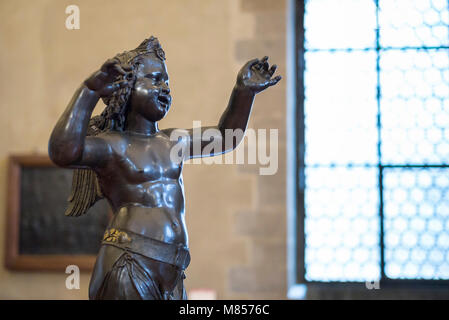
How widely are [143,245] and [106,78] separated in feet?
1.71

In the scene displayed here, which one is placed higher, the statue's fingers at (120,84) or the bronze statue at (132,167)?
the statue's fingers at (120,84)

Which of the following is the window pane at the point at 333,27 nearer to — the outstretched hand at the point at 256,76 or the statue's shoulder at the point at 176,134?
the outstretched hand at the point at 256,76

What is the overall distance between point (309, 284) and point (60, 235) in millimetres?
1543

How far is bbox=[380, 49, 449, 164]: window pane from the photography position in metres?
4.36

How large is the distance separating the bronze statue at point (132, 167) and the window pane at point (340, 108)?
2064mm

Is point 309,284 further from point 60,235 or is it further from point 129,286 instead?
point 129,286

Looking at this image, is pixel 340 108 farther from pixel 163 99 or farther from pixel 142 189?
pixel 142 189

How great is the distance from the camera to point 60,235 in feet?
13.7

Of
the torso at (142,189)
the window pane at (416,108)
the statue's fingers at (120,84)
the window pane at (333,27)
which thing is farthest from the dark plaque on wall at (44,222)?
the statue's fingers at (120,84)

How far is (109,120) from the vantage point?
2.31 meters

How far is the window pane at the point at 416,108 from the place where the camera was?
171 inches

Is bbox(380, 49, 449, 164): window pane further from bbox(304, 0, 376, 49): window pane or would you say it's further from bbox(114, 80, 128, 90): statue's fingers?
bbox(114, 80, 128, 90): statue's fingers

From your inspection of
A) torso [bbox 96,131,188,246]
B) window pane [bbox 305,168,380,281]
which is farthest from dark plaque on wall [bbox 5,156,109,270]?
torso [bbox 96,131,188,246]

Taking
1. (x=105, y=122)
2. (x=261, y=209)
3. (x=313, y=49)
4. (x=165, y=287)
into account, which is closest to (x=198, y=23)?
(x=313, y=49)
